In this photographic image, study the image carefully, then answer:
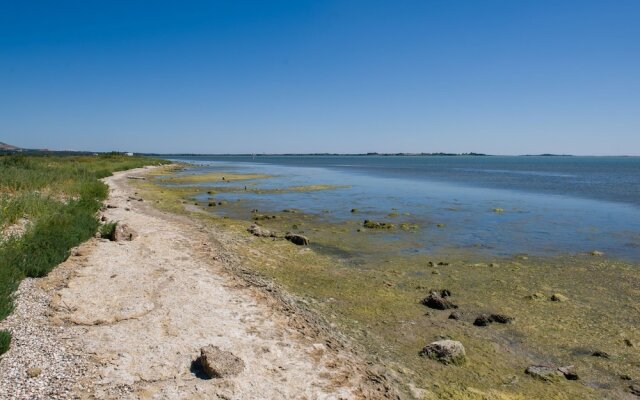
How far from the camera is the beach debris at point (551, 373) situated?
828 cm

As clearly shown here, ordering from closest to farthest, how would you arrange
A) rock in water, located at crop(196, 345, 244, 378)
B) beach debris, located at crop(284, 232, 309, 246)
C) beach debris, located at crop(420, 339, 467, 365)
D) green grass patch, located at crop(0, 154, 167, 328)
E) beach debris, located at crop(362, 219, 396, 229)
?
rock in water, located at crop(196, 345, 244, 378), beach debris, located at crop(420, 339, 467, 365), green grass patch, located at crop(0, 154, 167, 328), beach debris, located at crop(284, 232, 309, 246), beach debris, located at crop(362, 219, 396, 229)

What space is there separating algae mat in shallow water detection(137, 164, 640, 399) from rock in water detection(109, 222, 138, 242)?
153 inches

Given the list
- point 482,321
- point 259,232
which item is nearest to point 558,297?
point 482,321

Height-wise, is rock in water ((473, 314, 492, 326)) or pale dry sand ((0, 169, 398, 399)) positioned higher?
pale dry sand ((0, 169, 398, 399))

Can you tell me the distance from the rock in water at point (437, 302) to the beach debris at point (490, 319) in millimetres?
968

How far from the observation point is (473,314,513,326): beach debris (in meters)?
10.8

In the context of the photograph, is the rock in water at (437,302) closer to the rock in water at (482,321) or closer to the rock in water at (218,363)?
the rock in water at (482,321)

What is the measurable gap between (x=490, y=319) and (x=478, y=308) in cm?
101

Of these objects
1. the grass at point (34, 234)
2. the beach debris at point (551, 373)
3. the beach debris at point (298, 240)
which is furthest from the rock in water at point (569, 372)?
the beach debris at point (298, 240)

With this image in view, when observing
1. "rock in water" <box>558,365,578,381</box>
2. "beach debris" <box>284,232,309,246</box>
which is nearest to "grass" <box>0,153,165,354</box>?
"beach debris" <box>284,232,309,246</box>

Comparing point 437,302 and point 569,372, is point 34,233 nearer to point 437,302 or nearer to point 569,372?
point 437,302

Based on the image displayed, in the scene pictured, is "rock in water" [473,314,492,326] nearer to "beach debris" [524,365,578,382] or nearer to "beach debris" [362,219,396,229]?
"beach debris" [524,365,578,382]

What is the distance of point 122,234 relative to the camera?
16.5 meters

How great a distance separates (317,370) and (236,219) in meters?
19.7
